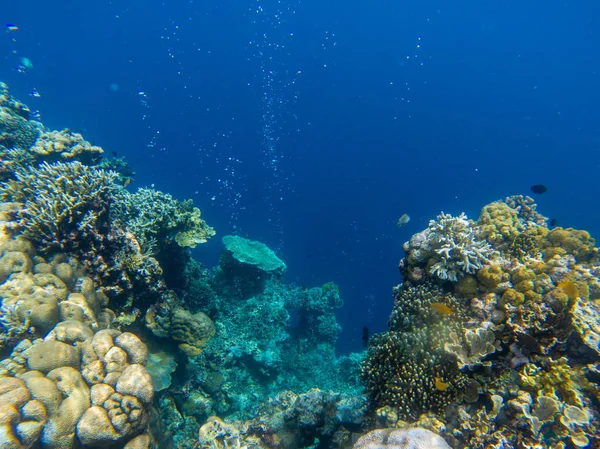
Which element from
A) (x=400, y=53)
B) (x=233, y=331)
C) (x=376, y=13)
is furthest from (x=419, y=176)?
(x=233, y=331)

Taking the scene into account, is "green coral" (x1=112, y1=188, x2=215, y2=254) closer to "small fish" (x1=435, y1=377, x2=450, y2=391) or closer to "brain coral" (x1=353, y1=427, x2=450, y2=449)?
"brain coral" (x1=353, y1=427, x2=450, y2=449)

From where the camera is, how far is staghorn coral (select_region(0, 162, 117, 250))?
20.9ft

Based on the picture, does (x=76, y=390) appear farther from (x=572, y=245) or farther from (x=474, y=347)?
(x=572, y=245)

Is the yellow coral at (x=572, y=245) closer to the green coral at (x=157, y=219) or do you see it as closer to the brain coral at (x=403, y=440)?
the brain coral at (x=403, y=440)

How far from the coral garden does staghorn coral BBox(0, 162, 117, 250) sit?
0.11ft

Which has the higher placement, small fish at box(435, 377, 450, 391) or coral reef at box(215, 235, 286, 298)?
coral reef at box(215, 235, 286, 298)

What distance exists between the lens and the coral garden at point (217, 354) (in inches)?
161

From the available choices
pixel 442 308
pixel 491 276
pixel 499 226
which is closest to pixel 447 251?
pixel 491 276

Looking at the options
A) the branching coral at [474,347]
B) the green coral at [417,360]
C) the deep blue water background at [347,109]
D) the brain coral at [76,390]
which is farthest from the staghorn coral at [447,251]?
the deep blue water background at [347,109]

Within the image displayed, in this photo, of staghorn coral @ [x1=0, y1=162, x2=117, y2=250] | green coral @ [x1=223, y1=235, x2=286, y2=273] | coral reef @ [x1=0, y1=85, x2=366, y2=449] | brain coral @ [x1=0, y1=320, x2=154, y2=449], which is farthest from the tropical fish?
green coral @ [x1=223, y1=235, x2=286, y2=273]

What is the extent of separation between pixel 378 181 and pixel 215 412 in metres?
57.8

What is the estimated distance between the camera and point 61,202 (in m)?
6.58

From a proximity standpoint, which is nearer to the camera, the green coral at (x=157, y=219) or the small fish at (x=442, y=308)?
the small fish at (x=442, y=308)

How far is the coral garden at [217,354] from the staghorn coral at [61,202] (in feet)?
0.11
